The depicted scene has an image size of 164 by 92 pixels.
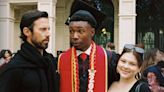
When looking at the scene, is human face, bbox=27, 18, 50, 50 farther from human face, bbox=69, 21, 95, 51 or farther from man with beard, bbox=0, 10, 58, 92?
human face, bbox=69, 21, 95, 51

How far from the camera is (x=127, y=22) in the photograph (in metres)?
19.8

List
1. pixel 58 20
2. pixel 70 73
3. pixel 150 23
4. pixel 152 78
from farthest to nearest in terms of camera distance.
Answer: pixel 58 20
pixel 150 23
pixel 152 78
pixel 70 73

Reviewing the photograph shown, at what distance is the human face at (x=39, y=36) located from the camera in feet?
12.5

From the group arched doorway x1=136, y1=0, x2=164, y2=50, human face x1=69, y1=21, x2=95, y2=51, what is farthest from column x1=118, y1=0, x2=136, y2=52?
human face x1=69, y1=21, x2=95, y2=51

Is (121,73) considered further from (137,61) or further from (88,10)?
(88,10)

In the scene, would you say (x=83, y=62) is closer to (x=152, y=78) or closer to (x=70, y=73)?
(x=70, y=73)

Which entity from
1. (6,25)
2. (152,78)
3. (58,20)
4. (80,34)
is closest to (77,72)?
(80,34)

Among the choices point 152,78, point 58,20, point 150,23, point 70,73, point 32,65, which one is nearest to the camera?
point 32,65

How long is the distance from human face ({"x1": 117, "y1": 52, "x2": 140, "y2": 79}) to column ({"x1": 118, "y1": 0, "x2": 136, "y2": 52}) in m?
15.6

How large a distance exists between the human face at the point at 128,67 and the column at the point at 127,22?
15.6 m

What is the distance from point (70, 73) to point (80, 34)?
15.5 inches

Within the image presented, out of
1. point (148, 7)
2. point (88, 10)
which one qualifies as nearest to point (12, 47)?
point (148, 7)

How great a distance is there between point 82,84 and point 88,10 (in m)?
0.76

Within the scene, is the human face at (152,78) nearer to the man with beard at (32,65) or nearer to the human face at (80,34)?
the human face at (80,34)
